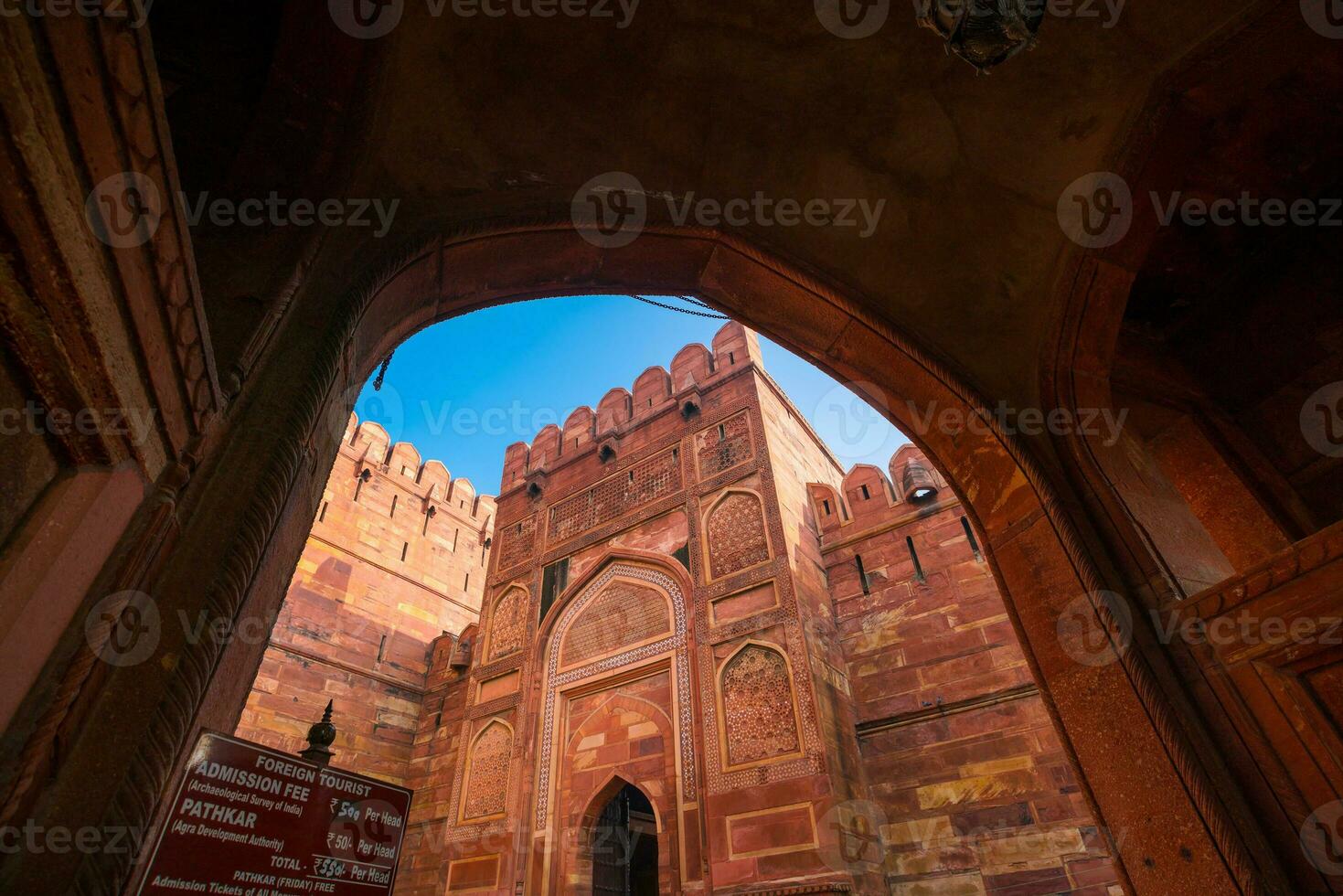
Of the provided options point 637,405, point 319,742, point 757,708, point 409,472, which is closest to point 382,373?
point 319,742

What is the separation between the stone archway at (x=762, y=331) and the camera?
4.54 feet

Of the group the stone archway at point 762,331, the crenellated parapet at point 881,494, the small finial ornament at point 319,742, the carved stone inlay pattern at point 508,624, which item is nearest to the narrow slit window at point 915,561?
the crenellated parapet at point 881,494

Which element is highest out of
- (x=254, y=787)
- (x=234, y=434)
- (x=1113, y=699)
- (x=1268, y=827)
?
(x=234, y=434)

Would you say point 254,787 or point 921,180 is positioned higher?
point 921,180

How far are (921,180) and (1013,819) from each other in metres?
5.33

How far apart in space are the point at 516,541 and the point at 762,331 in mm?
7785

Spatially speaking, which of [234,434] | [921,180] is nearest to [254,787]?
[234,434]

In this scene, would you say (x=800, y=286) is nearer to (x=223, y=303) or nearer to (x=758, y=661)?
(x=223, y=303)

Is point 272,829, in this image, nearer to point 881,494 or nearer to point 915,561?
point 915,561

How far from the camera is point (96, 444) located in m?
1.13

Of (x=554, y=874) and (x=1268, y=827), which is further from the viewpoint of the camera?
(x=554, y=874)

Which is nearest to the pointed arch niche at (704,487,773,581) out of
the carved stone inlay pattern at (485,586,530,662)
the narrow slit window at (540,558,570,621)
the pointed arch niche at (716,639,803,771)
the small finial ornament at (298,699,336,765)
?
the pointed arch niche at (716,639,803,771)

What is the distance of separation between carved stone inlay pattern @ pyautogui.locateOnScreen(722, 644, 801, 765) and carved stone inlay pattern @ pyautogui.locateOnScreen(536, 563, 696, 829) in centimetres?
49

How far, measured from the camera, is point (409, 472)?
507 inches
